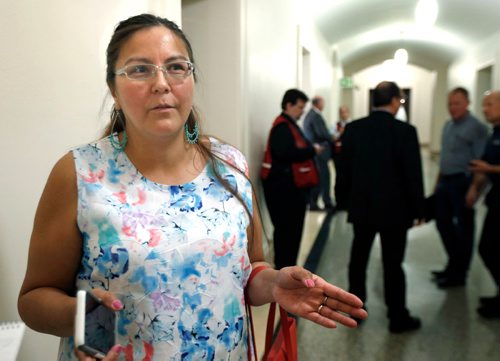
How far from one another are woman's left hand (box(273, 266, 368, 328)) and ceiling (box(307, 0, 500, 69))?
7665 mm

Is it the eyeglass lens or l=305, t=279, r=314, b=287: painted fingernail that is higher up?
the eyeglass lens

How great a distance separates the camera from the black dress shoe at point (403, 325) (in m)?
3.47

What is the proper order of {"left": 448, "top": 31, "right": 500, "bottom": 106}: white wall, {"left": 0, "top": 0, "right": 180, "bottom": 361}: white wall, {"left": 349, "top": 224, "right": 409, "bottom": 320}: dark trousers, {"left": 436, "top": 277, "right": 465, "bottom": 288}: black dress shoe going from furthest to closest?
A: {"left": 448, "top": 31, "right": 500, "bottom": 106}: white wall < {"left": 436, "top": 277, "right": 465, "bottom": 288}: black dress shoe < {"left": 349, "top": 224, "right": 409, "bottom": 320}: dark trousers < {"left": 0, "top": 0, "right": 180, "bottom": 361}: white wall

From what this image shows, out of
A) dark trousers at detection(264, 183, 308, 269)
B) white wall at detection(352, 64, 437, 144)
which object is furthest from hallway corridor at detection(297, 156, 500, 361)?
white wall at detection(352, 64, 437, 144)

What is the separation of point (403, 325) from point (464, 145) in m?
1.79

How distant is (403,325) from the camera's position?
11.4ft

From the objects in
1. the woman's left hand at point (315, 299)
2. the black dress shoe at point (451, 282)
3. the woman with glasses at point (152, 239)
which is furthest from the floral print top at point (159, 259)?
the black dress shoe at point (451, 282)

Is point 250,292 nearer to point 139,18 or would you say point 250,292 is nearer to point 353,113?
point 139,18

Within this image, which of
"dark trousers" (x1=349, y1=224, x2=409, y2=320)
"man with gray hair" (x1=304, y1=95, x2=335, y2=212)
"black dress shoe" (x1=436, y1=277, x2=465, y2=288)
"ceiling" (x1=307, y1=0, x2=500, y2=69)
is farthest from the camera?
"ceiling" (x1=307, y1=0, x2=500, y2=69)

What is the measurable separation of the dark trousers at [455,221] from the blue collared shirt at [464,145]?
0.33 feet

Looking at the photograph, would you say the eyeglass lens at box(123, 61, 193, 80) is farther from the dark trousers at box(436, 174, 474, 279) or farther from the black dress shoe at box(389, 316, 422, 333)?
the dark trousers at box(436, 174, 474, 279)

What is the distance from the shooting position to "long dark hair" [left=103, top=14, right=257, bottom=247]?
120cm

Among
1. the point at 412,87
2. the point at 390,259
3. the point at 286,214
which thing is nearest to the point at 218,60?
the point at 286,214

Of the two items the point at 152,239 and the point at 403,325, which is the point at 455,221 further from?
the point at 152,239
